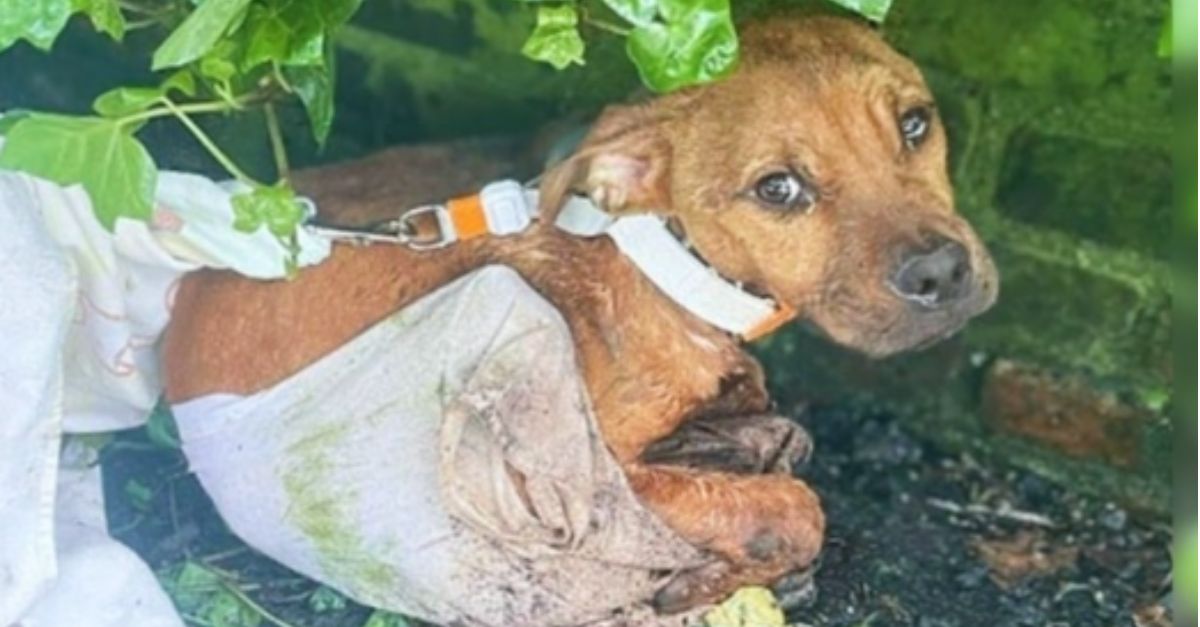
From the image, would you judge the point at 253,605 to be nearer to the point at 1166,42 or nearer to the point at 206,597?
the point at 206,597

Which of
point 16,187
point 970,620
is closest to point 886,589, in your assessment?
point 970,620

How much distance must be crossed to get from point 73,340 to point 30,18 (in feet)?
1.78

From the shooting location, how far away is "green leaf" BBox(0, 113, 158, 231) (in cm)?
147

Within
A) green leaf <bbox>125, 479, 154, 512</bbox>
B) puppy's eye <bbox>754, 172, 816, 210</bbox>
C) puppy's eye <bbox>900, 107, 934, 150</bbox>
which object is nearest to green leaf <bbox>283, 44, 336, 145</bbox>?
puppy's eye <bbox>754, 172, 816, 210</bbox>

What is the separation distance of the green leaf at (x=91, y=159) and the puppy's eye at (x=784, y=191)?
1.80ft

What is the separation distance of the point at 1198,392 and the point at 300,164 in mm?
1823

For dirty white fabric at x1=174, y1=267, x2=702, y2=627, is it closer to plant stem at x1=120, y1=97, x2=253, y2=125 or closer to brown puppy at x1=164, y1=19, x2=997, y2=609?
brown puppy at x1=164, y1=19, x2=997, y2=609

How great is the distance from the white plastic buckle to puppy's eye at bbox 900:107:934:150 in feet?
1.22

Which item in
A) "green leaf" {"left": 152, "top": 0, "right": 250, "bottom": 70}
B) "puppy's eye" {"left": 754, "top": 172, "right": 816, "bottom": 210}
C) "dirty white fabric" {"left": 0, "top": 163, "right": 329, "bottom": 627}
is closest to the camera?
"green leaf" {"left": 152, "top": 0, "right": 250, "bottom": 70}

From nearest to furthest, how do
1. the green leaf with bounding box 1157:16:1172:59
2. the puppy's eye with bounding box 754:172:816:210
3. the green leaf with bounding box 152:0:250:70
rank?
the green leaf with bounding box 1157:16:1172:59
the green leaf with bounding box 152:0:250:70
the puppy's eye with bounding box 754:172:816:210

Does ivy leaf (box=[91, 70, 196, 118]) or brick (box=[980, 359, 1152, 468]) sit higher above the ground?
ivy leaf (box=[91, 70, 196, 118])

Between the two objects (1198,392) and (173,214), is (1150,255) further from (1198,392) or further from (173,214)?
(1198,392)

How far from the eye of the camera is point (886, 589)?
79.0 inches

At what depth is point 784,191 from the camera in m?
1.57
